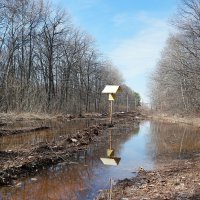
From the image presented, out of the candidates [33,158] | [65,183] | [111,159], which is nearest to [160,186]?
[65,183]

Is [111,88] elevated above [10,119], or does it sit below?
above

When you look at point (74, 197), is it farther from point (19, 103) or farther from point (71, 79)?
point (71, 79)

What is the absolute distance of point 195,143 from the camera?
20.0m

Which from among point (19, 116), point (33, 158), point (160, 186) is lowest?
point (160, 186)

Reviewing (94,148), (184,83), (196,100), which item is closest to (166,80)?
(184,83)

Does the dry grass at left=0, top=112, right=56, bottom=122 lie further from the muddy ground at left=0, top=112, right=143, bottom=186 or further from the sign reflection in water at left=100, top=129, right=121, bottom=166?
the sign reflection in water at left=100, top=129, right=121, bottom=166

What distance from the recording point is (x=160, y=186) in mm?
8969

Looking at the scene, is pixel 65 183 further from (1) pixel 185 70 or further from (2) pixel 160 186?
(1) pixel 185 70

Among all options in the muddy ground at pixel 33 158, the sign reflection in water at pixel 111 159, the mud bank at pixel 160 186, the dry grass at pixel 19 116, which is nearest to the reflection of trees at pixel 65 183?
the sign reflection in water at pixel 111 159

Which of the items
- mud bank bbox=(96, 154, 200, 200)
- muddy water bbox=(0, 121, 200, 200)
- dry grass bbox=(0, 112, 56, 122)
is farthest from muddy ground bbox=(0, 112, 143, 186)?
dry grass bbox=(0, 112, 56, 122)

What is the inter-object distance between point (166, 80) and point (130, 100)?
5333 centimetres

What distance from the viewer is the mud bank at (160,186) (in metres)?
8.00

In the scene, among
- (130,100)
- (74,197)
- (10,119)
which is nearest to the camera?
(74,197)

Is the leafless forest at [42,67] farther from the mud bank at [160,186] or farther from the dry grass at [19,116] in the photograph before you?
the mud bank at [160,186]
